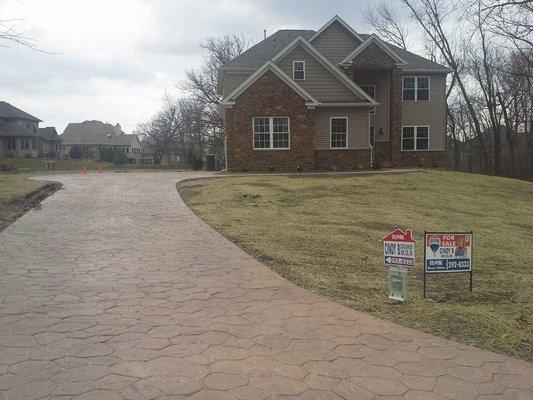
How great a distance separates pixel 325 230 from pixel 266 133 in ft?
46.0

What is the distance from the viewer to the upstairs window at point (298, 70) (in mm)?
24812

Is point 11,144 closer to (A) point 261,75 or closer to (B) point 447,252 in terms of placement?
(A) point 261,75

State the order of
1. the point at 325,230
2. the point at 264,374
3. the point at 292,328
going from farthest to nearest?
1. the point at 325,230
2. the point at 292,328
3. the point at 264,374

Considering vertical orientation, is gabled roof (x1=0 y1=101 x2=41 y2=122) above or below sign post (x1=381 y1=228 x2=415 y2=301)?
above

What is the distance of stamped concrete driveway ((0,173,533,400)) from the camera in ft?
11.2

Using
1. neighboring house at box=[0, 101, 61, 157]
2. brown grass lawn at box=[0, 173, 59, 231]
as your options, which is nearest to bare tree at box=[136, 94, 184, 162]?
neighboring house at box=[0, 101, 61, 157]

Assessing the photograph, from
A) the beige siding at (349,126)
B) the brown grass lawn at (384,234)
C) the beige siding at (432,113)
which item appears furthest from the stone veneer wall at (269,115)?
the beige siding at (432,113)

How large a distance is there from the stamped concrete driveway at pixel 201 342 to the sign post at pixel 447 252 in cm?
120

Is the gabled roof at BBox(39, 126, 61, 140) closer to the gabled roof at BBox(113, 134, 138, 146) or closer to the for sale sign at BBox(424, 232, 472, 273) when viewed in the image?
the gabled roof at BBox(113, 134, 138, 146)

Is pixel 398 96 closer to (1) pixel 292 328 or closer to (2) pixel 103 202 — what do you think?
(2) pixel 103 202

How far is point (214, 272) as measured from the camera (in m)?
6.55

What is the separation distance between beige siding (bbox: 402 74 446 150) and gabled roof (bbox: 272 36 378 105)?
4.99 m

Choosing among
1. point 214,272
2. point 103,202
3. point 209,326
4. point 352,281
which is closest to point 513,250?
point 352,281

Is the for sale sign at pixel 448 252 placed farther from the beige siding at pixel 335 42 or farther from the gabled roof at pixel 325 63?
the beige siding at pixel 335 42
